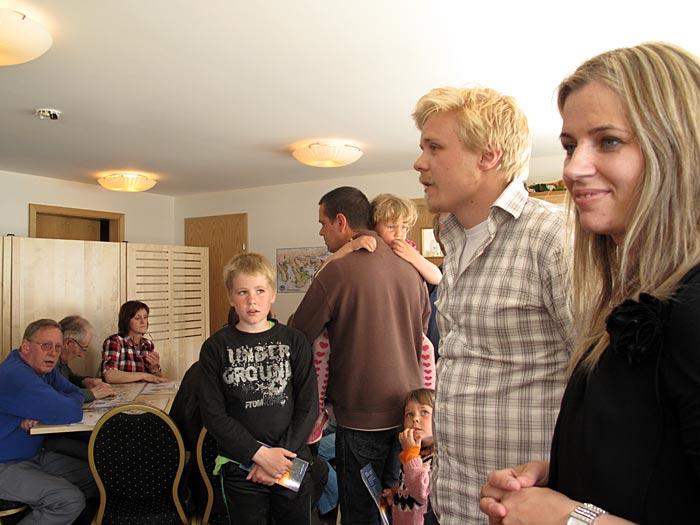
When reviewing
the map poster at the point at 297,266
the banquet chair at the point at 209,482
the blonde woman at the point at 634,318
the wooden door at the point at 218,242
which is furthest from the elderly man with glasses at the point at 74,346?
the blonde woman at the point at 634,318

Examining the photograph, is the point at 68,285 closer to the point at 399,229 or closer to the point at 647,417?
the point at 399,229

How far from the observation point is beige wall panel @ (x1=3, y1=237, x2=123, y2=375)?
453 cm

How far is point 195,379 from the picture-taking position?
250cm

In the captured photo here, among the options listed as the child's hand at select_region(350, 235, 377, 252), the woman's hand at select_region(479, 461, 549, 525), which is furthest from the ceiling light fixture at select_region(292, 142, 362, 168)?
the woman's hand at select_region(479, 461, 549, 525)

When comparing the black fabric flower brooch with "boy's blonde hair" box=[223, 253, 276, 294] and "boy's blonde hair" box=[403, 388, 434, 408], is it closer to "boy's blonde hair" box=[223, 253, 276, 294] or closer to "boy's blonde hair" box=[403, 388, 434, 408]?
"boy's blonde hair" box=[403, 388, 434, 408]

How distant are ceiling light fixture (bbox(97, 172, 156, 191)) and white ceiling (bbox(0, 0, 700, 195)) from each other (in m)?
0.74

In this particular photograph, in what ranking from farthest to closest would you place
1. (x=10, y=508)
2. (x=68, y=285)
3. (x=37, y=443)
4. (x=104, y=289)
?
1. (x=104, y=289)
2. (x=68, y=285)
3. (x=37, y=443)
4. (x=10, y=508)

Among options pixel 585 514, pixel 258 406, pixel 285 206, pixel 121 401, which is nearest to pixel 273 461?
pixel 258 406

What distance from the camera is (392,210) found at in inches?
86.0

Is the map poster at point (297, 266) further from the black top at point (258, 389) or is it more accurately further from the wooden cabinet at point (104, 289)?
the black top at point (258, 389)

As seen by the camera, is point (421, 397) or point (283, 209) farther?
point (283, 209)

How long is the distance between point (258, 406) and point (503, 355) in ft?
3.48

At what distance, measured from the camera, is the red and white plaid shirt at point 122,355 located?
4.04 meters

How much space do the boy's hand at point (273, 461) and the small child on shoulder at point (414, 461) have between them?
413 mm
